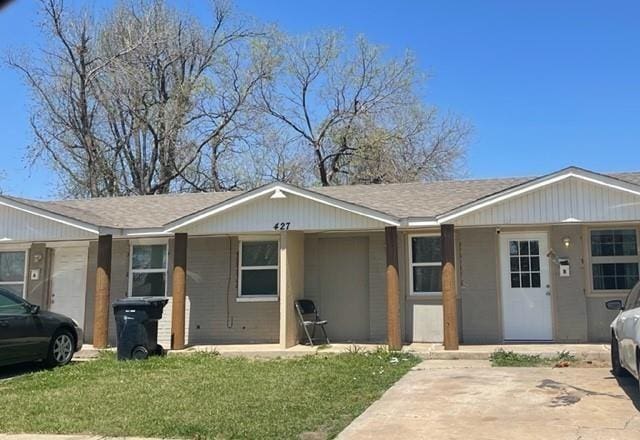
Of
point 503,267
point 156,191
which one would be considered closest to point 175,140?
point 156,191

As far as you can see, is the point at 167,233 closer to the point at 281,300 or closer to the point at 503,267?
the point at 281,300

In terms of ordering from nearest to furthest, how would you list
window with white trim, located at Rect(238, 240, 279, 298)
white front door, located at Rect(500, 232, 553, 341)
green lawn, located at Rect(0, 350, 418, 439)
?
green lawn, located at Rect(0, 350, 418, 439)
white front door, located at Rect(500, 232, 553, 341)
window with white trim, located at Rect(238, 240, 279, 298)

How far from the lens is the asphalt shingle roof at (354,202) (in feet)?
43.9

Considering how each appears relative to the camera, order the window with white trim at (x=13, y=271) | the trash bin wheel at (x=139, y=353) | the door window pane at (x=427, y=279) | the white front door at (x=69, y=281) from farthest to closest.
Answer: the window with white trim at (x=13, y=271), the white front door at (x=69, y=281), the door window pane at (x=427, y=279), the trash bin wheel at (x=139, y=353)

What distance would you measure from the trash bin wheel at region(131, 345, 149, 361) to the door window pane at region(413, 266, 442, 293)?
5.68 m

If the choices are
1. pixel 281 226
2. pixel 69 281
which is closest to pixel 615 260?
pixel 281 226

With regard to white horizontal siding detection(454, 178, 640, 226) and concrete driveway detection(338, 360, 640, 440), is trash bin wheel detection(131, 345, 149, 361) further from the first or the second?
white horizontal siding detection(454, 178, 640, 226)

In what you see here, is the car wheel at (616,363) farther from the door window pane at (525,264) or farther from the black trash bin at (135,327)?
the black trash bin at (135,327)

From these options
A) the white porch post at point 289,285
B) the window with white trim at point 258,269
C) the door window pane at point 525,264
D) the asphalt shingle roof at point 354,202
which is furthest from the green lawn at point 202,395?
the asphalt shingle roof at point 354,202

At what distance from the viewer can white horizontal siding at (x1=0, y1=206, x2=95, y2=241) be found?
1381 cm

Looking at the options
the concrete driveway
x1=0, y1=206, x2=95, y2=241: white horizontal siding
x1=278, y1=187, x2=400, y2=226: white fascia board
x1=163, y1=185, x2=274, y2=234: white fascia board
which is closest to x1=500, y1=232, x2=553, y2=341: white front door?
x1=278, y1=187, x2=400, y2=226: white fascia board

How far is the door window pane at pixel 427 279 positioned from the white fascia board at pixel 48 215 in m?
7.00

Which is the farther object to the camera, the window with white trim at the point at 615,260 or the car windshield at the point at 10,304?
the window with white trim at the point at 615,260

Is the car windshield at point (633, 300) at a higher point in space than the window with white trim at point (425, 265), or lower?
lower
